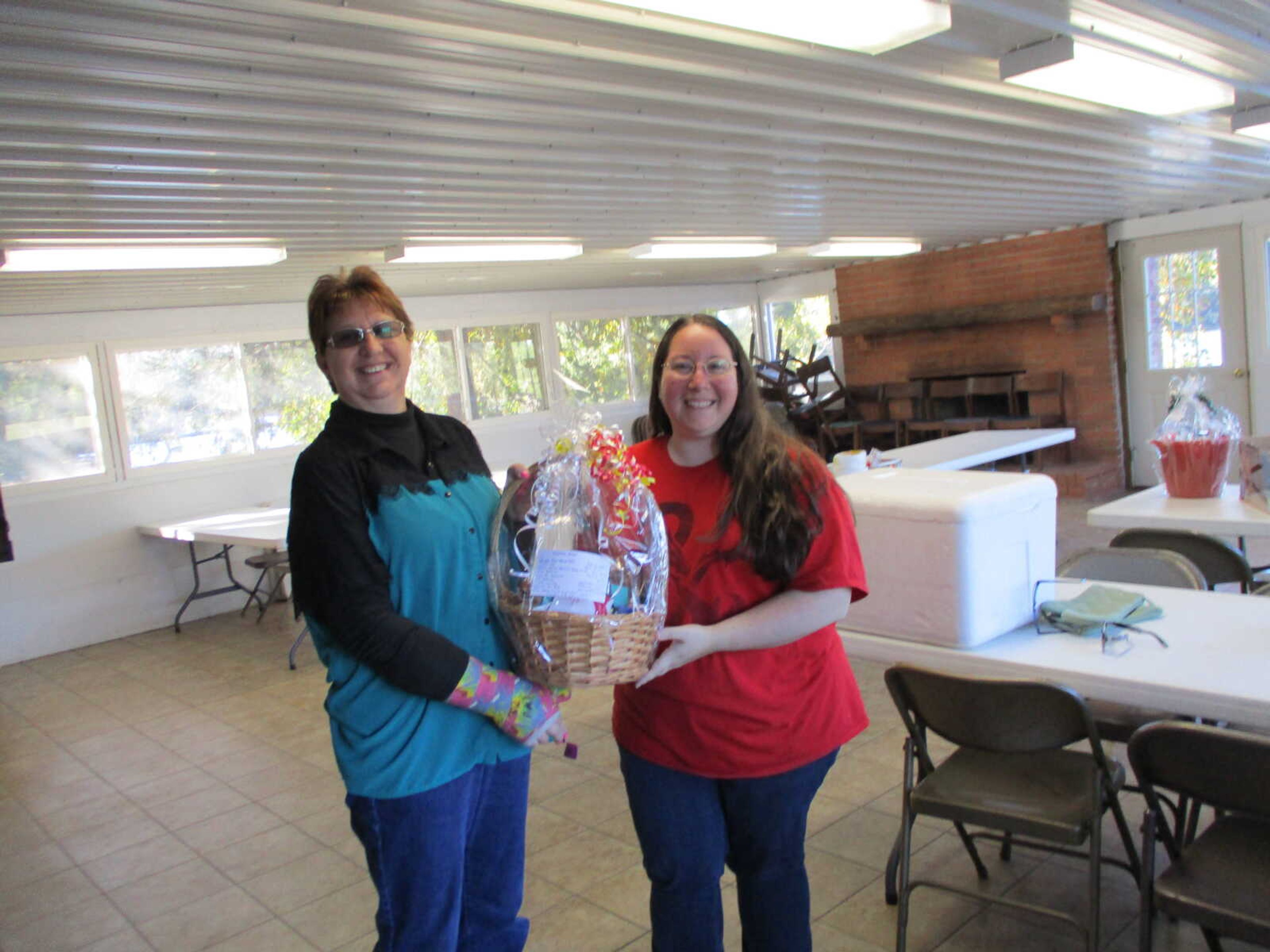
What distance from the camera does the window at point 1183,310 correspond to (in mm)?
8523

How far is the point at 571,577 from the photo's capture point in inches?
58.3

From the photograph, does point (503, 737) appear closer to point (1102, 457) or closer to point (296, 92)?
point (296, 92)

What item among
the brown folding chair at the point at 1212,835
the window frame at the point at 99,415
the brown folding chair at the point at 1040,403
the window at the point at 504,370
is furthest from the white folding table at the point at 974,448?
the window frame at the point at 99,415

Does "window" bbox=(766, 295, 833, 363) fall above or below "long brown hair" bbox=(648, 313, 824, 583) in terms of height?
above

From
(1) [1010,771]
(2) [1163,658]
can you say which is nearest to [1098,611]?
(2) [1163,658]

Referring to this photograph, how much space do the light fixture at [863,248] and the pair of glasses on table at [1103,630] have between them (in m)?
6.21

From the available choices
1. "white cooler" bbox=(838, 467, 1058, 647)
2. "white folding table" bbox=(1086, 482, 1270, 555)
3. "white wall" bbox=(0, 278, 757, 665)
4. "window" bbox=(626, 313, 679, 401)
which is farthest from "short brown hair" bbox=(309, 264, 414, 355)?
"window" bbox=(626, 313, 679, 401)

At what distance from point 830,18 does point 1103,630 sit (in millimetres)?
1843

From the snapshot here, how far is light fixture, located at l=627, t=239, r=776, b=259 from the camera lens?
755 centimetres

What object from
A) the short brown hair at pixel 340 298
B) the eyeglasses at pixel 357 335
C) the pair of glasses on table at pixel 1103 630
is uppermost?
the short brown hair at pixel 340 298

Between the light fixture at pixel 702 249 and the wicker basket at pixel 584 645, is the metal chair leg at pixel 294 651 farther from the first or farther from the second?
the wicker basket at pixel 584 645

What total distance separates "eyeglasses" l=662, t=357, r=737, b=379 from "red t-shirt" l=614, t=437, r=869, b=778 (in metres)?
0.18

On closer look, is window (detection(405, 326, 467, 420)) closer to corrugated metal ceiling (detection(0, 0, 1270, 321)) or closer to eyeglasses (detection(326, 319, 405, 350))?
corrugated metal ceiling (detection(0, 0, 1270, 321))

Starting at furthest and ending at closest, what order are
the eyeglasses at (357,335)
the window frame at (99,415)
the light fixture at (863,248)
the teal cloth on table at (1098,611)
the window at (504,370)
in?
the window at (504,370) → the light fixture at (863,248) → the window frame at (99,415) → the teal cloth on table at (1098,611) → the eyeglasses at (357,335)
